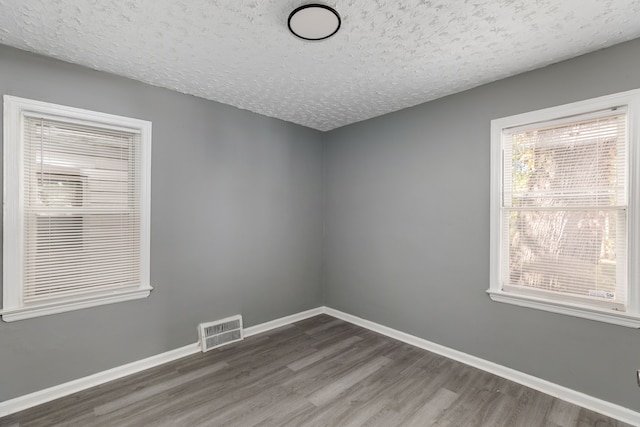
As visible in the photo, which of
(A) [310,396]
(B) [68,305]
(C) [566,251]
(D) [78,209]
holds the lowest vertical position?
(A) [310,396]

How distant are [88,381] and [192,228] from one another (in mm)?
1453

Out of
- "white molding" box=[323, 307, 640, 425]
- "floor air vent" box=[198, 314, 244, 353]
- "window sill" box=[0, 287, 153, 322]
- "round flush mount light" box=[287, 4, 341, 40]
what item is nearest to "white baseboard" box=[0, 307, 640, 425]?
"white molding" box=[323, 307, 640, 425]

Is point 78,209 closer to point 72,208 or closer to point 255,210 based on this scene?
point 72,208

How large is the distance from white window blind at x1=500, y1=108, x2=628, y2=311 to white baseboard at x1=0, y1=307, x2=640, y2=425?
2.24ft

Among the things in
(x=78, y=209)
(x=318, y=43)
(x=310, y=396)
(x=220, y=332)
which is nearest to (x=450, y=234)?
(x=310, y=396)

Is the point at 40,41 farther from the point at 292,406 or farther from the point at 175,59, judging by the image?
the point at 292,406

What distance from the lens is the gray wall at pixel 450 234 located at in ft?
7.11

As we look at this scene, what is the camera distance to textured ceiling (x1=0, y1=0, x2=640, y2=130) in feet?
5.61

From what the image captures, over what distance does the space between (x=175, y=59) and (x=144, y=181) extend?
3.56 feet

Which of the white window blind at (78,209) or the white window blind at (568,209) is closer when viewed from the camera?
the white window blind at (568,209)

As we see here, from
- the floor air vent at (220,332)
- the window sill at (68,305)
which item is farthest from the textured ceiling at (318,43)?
the floor air vent at (220,332)

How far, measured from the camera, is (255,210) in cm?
351

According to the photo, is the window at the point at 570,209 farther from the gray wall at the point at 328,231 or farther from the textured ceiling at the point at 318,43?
the textured ceiling at the point at 318,43

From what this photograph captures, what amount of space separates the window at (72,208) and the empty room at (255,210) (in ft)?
0.05
